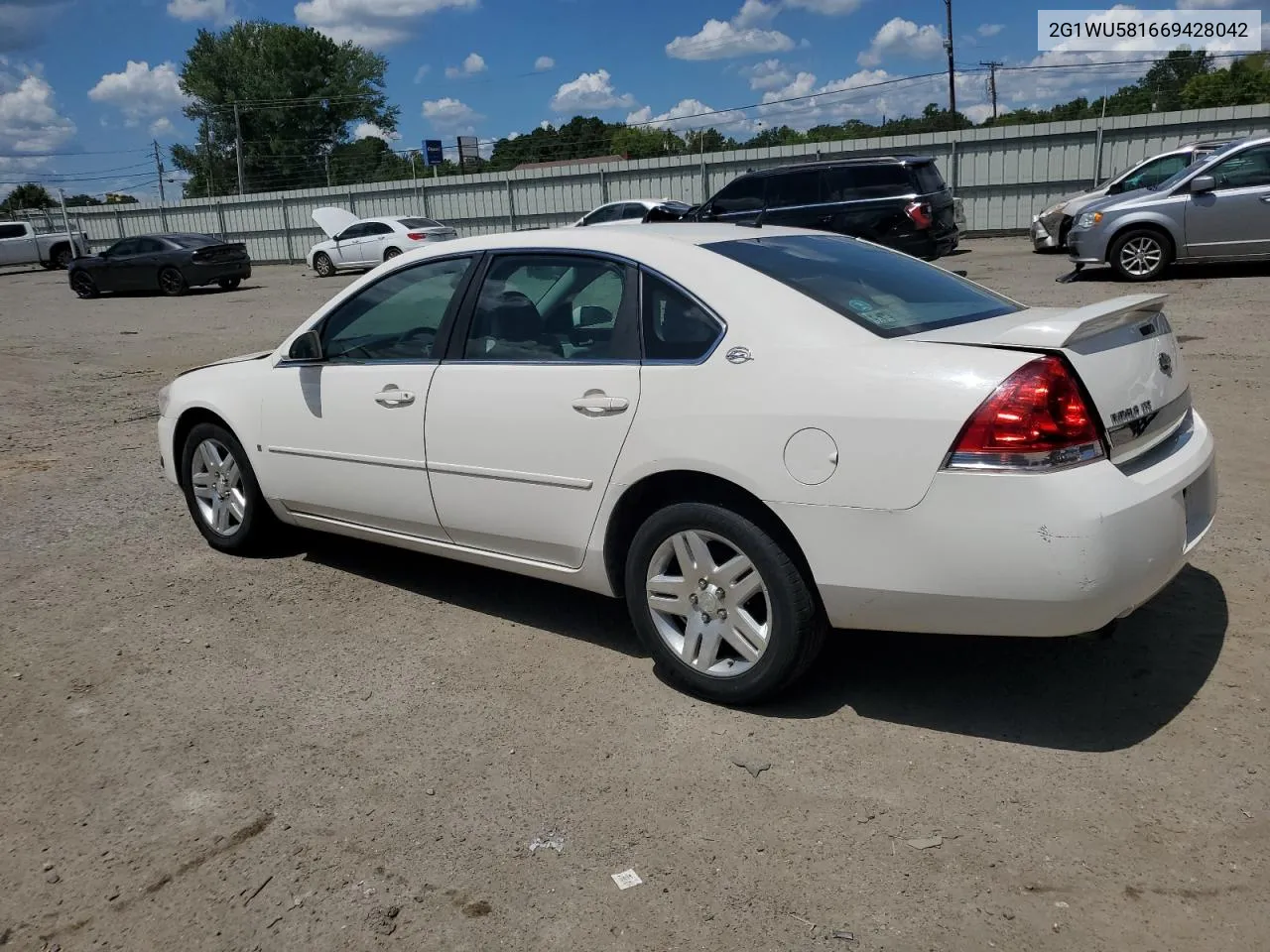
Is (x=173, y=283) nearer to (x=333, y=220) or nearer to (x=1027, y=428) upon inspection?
(x=333, y=220)

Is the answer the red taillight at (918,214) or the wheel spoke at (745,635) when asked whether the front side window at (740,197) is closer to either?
the red taillight at (918,214)

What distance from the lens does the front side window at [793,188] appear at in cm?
1728

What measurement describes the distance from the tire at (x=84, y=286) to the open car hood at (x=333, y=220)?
17.5 feet

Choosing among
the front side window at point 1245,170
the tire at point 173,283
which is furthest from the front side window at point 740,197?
the tire at point 173,283

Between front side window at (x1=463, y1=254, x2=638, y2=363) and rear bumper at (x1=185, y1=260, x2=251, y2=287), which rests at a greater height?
rear bumper at (x1=185, y1=260, x2=251, y2=287)

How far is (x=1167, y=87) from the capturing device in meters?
61.7

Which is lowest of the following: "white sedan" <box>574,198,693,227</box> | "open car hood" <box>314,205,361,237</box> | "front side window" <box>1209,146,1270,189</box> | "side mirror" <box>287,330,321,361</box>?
"side mirror" <box>287,330,321,361</box>

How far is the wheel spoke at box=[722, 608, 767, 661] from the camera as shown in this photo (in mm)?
3473

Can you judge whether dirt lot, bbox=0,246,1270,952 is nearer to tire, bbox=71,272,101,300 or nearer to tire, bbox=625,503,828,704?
tire, bbox=625,503,828,704

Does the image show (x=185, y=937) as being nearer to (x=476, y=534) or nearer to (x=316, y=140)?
(x=476, y=534)

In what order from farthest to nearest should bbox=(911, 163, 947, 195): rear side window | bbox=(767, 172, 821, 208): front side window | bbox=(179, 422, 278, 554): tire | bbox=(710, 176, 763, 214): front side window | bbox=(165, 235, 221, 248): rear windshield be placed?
1. bbox=(165, 235, 221, 248): rear windshield
2. bbox=(710, 176, 763, 214): front side window
3. bbox=(767, 172, 821, 208): front side window
4. bbox=(911, 163, 947, 195): rear side window
5. bbox=(179, 422, 278, 554): tire

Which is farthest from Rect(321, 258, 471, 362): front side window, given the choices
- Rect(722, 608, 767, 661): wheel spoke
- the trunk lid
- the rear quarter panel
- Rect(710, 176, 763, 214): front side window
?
Rect(710, 176, 763, 214): front side window

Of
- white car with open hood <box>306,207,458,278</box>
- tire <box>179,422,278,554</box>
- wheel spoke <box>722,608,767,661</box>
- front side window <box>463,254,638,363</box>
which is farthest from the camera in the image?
white car with open hood <box>306,207,458,278</box>

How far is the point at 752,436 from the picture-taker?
332 centimetres
